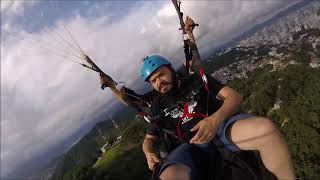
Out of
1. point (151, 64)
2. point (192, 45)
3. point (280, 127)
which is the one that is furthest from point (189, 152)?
point (280, 127)

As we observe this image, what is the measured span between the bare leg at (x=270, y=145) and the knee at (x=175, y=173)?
0.76 meters

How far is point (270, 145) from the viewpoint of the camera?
4.14 meters

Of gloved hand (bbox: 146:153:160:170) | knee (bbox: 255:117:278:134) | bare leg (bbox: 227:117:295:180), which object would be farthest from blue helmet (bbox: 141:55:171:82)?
knee (bbox: 255:117:278:134)

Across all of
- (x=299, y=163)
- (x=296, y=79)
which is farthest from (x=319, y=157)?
(x=296, y=79)

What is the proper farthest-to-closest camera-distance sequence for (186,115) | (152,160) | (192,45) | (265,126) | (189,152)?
(192,45)
(186,115)
(152,160)
(189,152)
(265,126)

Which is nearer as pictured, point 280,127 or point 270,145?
point 270,145

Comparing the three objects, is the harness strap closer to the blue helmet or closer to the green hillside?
the blue helmet

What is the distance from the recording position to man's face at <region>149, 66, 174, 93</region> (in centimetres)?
509

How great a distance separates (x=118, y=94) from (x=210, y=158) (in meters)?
2.07

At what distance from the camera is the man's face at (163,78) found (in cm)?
509

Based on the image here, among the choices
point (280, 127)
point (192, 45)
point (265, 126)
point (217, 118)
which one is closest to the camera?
point (265, 126)

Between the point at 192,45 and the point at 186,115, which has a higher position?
the point at 192,45

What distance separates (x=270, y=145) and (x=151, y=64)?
1.77 metres

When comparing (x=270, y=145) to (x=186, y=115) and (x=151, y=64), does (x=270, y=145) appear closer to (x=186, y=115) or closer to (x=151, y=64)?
(x=186, y=115)
